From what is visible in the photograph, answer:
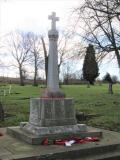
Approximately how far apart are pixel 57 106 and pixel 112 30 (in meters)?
16.2

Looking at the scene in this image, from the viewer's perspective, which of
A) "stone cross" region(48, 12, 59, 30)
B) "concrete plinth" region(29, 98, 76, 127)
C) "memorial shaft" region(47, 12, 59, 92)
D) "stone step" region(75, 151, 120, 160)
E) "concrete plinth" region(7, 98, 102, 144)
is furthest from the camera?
"stone cross" region(48, 12, 59, 30)

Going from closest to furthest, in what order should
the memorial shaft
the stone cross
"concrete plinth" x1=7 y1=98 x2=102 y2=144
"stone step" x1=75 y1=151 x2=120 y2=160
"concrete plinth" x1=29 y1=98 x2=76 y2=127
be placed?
"stone step" x1=75 y1=151 x2=120 y2=160 → "concrete plinth" x1=7 y1=98 x2=102 y2=144 → "concrete plinth" x1=29 y1=98 x2=76 y2=127 → the memorial shaft → the stone cross

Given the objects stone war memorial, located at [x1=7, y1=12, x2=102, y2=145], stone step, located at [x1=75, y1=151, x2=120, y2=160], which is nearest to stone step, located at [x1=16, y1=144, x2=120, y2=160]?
stone step, located at [x1=75, y1=151, x2=120, y2=160]

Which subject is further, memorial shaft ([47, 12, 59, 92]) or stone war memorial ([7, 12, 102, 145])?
memorial shaft ([47, 12, 59, 92])

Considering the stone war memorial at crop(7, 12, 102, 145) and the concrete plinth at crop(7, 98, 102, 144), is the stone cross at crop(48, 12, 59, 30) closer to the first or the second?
the stone war memorial at crop(7, 12, 102, 145)

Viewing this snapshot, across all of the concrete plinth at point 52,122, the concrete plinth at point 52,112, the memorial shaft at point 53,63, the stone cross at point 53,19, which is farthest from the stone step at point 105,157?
the stone cross at point 53,19

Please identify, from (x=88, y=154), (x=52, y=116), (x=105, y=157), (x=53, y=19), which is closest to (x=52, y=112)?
(x=52, y=116)

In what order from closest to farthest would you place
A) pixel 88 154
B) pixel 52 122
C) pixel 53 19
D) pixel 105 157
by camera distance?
1. pixel 105 157
2. pixel 88 154
3. pixel 52 122
4. pixel 53 19

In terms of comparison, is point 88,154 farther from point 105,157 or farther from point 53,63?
point 53,63

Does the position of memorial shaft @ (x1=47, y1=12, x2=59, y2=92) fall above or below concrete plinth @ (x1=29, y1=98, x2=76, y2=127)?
above

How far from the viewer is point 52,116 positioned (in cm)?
962

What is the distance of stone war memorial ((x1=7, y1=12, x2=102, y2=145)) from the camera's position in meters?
9.38

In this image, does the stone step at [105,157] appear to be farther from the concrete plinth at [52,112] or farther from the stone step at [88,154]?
the concrete plinth at [52,112]

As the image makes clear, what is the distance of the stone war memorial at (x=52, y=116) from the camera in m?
9.38
